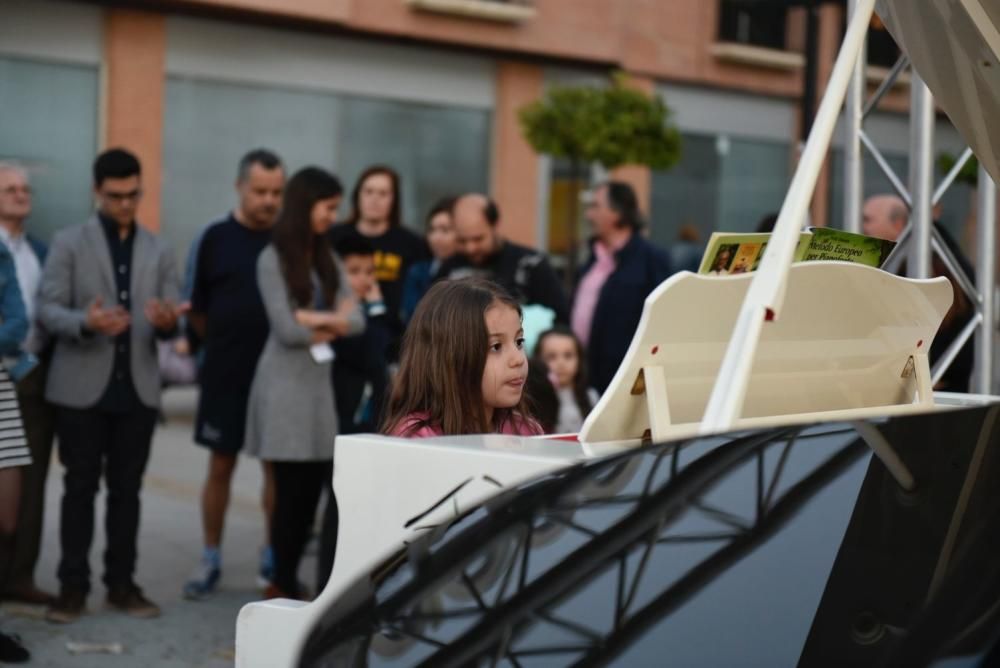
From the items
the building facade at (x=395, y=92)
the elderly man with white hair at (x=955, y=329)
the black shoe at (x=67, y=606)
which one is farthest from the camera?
the building facade at (x=395, y=92)

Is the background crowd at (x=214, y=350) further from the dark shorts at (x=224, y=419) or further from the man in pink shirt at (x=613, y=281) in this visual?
the man in pink shirt at (x=613, y=281)

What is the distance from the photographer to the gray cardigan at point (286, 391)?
614 cm

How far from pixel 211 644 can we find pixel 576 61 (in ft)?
52.1

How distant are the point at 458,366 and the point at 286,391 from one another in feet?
9.38

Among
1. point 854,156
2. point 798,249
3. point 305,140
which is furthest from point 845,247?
point 305,140

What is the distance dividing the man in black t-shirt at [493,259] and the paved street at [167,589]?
1.65 meters

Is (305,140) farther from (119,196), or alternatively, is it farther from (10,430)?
(10,430)

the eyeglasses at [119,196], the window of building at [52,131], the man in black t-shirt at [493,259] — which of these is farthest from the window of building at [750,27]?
the eyeglasses at [119,196]

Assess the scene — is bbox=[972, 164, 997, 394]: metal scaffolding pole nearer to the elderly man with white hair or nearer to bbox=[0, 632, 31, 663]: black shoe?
the elderly man with white hair

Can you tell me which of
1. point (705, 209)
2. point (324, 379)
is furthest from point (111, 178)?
point (705, 209)

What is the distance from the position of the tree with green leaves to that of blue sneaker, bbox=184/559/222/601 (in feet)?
34.1

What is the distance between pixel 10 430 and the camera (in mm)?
5402

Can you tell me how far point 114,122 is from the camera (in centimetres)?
1700

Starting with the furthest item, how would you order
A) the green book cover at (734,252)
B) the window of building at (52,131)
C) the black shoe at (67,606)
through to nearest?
the window of building at (52,131) → the black shoe at (67,606) → the green book cover at (734,252)
